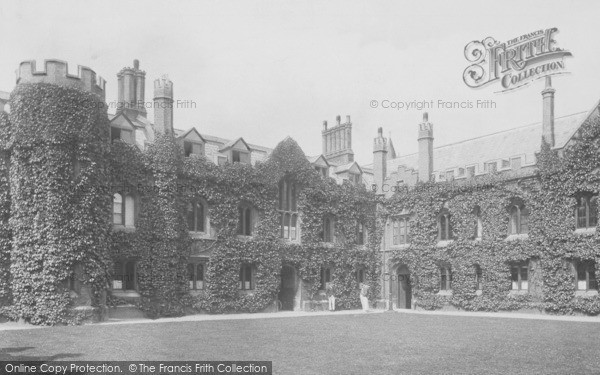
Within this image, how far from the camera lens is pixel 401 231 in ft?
119

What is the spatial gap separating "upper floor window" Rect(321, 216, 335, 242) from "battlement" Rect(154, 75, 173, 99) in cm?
1153

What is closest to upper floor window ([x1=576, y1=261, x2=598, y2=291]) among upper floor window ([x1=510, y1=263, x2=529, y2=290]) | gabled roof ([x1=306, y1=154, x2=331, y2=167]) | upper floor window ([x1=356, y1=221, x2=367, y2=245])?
upper floor window ([x1=510, y1=263, x2=529, y2=290])

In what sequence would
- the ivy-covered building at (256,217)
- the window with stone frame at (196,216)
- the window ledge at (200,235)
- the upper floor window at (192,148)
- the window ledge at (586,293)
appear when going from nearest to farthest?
the ivy-covered building at (256,217), the window ledge at (586,293), the window ledge at (200,235), the window with stone frame at (196,216), the upper floor window at (192,148)

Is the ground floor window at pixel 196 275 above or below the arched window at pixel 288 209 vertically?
below

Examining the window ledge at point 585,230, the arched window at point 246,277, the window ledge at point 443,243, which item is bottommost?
the arched window at point 246,277

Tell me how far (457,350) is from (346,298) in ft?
66.6

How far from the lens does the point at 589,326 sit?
21.4 metres

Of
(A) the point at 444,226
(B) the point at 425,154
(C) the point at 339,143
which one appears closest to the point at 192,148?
(B) the point at 425,154

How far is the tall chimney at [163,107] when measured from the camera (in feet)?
93.1

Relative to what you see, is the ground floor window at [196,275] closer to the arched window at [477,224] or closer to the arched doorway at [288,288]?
the arched doorway at [288,288]

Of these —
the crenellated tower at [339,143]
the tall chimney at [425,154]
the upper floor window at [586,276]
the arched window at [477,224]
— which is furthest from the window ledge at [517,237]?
the crenellated tower at [339,143]

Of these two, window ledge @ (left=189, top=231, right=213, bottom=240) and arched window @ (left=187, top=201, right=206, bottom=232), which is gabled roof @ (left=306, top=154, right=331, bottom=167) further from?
window ledge @ (left=189, top=231, right=213, bottom=240)

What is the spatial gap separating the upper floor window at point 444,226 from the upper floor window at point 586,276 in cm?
723

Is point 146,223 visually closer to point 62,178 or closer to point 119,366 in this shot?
point 62,178
